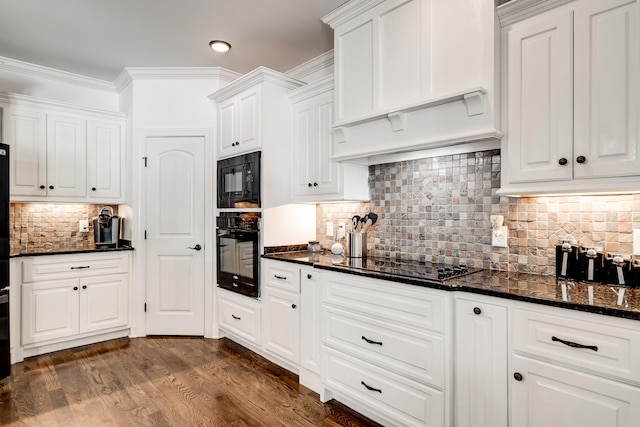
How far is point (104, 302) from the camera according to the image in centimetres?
358

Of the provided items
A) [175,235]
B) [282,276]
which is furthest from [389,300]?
[175,235]

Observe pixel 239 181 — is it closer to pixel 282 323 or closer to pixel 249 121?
pixel 249 121

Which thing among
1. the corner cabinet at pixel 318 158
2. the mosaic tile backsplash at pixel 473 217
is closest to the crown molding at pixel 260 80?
the corner cabinet at pixel 318 158

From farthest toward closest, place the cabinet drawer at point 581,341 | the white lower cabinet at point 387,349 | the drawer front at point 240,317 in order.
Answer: the drawer front at point 240,317
the white lower cabinet at point 387,349
the cabinet drawer at point 581,341

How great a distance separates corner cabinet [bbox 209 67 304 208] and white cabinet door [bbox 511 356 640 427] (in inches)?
85.7

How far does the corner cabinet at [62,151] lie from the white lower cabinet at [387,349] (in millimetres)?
2857

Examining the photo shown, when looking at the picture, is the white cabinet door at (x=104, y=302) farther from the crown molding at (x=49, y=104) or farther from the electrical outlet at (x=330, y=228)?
the electrical outlet at (x=330, y=228)

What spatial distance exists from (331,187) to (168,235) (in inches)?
75.4

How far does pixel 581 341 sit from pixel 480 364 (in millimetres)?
442

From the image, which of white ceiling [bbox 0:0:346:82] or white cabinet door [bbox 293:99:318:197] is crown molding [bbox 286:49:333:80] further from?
white cabinet door [bbox 293:99:318:197]

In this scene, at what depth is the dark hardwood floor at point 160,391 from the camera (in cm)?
224

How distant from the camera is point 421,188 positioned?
2.60m

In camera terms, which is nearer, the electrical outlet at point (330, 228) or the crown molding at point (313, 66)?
the electrical outlet at point (330, 228)

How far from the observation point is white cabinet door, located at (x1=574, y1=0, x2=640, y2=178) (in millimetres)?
1539
